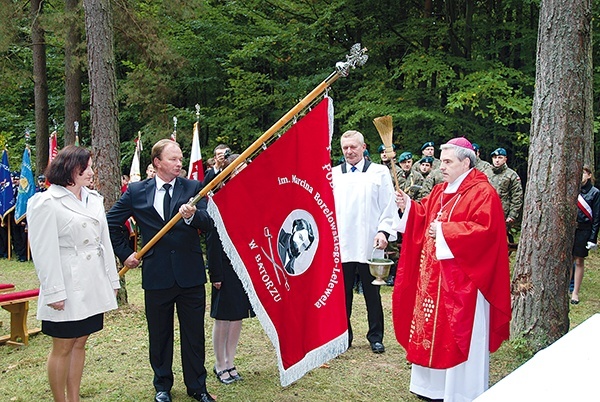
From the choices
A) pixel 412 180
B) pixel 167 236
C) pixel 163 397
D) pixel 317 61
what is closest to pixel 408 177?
pixel 412 180

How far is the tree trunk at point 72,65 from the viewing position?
15.0m

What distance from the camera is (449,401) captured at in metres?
4.56

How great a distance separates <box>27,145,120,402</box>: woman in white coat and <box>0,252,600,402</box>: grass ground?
92cm

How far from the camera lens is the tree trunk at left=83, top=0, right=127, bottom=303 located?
312 inches

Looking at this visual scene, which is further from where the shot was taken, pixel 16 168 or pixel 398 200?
pixel 16 168

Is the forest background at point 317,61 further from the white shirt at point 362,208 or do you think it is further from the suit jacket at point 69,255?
the suit jacket at point 69,255

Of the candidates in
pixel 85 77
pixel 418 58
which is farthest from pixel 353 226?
pixel 85 77

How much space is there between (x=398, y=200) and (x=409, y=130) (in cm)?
1111

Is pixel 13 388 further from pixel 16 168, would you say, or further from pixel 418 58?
pixel 16 168

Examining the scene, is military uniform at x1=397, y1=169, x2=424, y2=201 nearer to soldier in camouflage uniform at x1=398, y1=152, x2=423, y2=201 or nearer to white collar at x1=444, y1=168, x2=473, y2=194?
soldier in camouflage uniform at x1=398, y1=152, x2=423, y2=201

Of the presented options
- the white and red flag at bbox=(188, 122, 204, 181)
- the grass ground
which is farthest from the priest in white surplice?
the white and red flag at bbox=(188, 122, 204, 181)

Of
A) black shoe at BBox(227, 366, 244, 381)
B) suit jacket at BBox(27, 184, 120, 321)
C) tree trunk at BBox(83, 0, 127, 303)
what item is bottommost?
black shoe at BBox(227, 366, 244, 381)

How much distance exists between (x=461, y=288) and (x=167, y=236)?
2.24 metres

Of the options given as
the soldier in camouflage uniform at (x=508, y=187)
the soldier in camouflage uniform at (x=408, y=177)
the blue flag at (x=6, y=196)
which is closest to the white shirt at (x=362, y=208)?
the soldier in camouflage uniform at (x=408, y=177)
